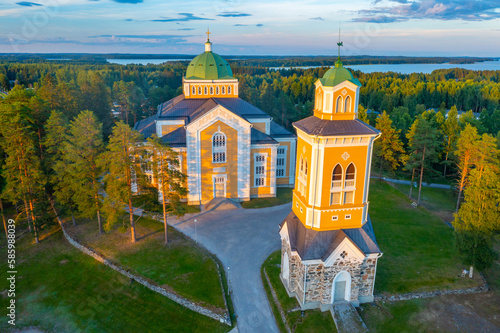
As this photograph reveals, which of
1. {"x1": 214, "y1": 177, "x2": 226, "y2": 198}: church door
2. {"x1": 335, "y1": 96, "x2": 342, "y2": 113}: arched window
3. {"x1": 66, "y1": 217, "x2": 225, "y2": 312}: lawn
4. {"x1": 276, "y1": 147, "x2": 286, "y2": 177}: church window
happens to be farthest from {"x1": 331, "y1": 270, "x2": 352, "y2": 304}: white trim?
{"x1": 276, "y1": 147, "x2": 286, "y2": 177}: church window

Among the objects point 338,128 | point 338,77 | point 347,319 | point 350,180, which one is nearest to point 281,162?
point 350,180

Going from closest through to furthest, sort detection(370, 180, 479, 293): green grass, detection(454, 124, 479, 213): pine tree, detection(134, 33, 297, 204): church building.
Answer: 1. detection(370, 180, 479, 293): green grass
2. detection(454, 124, 479, 213): pine tree
3. detection(134, 33, 297, 204): church building

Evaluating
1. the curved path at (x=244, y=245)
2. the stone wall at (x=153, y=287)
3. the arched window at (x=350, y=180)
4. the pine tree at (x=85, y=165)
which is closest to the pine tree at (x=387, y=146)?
the curved path at (x=244, y=245)

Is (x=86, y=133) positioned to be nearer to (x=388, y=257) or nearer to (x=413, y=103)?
(x=388, y=257)

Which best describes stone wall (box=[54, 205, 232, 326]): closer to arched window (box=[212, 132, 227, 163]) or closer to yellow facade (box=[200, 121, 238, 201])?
yellow facade (box=[200, 121, 238, 201])

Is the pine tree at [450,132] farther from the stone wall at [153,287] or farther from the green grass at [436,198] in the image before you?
the stone wall at [153,287]

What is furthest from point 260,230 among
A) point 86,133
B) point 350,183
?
point 86,133

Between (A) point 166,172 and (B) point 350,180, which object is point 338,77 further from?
(A) point 166,172

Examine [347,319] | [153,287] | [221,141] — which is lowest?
[153,287]
